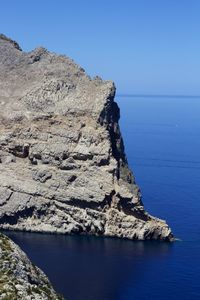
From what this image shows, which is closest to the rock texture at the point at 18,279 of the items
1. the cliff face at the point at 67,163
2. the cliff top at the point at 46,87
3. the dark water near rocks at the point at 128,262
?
the dark water near rocks at the point at 128,262

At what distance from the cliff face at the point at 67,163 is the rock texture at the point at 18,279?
61.5 meters

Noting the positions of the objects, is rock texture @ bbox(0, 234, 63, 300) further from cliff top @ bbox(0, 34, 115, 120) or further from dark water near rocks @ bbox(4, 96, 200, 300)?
cliff top @ bbox(0, 34, 115, 120)

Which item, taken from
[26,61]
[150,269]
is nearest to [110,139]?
[26,61]

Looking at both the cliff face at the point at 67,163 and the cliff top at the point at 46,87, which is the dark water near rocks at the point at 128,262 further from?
the cliff top at the point at 46,87

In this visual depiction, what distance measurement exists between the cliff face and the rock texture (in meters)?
61.5

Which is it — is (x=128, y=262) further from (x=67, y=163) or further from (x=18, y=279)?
(x=18, y=279)

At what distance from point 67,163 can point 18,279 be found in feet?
224

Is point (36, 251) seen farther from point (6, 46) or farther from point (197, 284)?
point (6, 46)

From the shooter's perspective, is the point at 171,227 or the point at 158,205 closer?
the point at 171,227

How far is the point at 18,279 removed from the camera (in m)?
35.4

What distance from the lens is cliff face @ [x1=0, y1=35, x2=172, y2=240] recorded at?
101 meters

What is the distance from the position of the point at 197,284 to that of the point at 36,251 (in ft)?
73.5

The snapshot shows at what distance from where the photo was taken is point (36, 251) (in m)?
88.1

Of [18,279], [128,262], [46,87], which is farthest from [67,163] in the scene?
[18,279]
